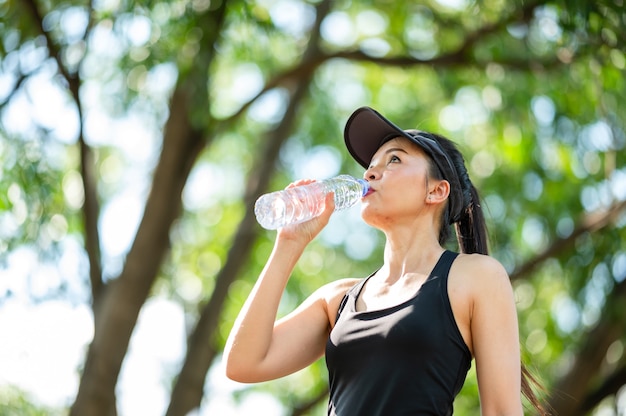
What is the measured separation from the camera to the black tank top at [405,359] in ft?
7.62

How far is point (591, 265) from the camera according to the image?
748 centimetres

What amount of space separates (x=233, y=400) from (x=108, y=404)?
5664mm

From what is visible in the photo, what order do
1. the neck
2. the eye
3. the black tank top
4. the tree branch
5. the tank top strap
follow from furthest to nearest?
the tree branch < the eye < the neck < the tank top strap < the black tank top

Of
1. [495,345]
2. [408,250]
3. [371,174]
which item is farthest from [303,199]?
[495,345]

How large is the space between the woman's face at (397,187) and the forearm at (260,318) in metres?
0.24

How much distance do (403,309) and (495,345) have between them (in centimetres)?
23

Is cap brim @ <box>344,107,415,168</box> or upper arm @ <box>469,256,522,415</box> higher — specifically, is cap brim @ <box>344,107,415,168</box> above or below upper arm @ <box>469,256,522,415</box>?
above

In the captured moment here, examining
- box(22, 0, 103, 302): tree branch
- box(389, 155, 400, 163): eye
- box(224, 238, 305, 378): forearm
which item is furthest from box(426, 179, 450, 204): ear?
box(22, 0, 103, 302): tree branch

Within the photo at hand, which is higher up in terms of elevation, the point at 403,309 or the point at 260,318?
the point at 403,309

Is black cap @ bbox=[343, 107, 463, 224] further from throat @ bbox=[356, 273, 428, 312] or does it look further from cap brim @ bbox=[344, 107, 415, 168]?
throat @ bbox=[356, 273, 428, 312]

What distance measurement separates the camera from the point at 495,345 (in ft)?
7.73

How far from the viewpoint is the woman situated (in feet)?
7.68

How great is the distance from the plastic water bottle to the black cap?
0.19m

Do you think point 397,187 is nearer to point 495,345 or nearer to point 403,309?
point 403,309
